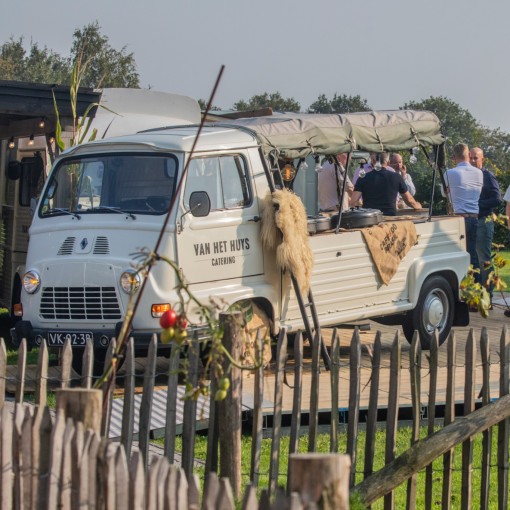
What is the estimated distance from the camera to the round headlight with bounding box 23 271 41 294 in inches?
420

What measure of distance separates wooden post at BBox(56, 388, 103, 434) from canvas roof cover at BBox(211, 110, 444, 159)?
288 inches

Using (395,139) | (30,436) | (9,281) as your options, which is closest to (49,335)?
(9,281)

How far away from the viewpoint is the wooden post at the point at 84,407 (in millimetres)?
3980

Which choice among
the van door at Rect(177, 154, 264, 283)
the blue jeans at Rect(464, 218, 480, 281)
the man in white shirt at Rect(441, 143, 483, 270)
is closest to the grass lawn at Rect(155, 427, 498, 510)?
the van door at Rect(177, 154, 264, 283)

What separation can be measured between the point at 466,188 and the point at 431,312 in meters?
2.81

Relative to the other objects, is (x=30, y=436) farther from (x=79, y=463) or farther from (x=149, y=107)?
(x=149, y=107)

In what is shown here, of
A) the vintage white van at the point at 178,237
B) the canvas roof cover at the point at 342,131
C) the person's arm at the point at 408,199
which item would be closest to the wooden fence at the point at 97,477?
the vintage white van at the point at 178,237

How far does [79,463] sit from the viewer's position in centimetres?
384

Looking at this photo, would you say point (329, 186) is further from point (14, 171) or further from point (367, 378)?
point (367, 378)

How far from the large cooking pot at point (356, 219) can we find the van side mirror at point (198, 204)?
2.00 m

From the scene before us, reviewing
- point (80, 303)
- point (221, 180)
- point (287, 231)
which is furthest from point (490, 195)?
point (80, 303)

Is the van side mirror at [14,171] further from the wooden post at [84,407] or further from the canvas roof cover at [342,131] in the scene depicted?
the wooden post at [84,407]

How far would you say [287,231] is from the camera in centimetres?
1061

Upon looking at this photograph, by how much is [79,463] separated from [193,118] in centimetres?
1166
